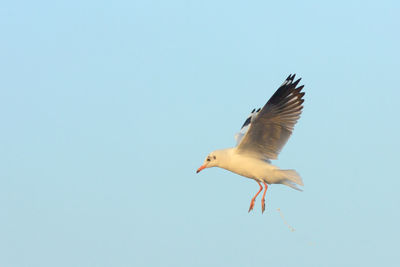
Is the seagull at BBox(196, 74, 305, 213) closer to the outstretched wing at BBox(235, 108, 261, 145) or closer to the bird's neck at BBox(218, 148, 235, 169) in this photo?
the bird's neck at BBox(218, 148, 235, 169)

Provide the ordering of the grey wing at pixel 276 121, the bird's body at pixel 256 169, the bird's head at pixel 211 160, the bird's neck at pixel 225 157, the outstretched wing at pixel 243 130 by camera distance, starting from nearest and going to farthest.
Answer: the grey wing at pixel 276 121
the bird's body at pixel 256 169
the bird's neck at pixel 225 157
the bird's head at pixel 211 160
the outstretched wing at pixel 243 130

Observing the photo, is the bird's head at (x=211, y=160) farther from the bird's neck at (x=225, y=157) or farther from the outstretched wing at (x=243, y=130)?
the outstretched wing at (x=243, y=130)

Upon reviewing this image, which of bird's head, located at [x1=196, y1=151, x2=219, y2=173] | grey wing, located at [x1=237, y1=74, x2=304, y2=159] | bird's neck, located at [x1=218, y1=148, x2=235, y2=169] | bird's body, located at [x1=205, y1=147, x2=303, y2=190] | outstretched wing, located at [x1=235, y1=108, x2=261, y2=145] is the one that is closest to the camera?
grey wing, located at [x1=237, y1=74, x2=304, y2=159]

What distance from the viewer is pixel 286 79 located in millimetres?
11398

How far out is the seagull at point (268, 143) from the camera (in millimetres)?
11188

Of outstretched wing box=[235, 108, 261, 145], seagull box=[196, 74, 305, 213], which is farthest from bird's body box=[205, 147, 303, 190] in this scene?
outstretched wing box=[235, 108, 261, 145]

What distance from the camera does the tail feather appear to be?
11391 millimetres

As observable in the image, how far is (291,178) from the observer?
1141 cm

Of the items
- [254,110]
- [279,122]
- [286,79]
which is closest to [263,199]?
[279,122]

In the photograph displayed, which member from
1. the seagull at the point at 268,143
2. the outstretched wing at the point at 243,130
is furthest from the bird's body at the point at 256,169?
the outstretched wing at the point at 243,130

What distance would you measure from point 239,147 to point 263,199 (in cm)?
96

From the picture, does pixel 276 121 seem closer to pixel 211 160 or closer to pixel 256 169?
pixel 256 169

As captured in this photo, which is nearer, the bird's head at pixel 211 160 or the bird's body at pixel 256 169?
the bird's body at pixel 256 169

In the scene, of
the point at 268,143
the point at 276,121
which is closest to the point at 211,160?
the point at 268,143
